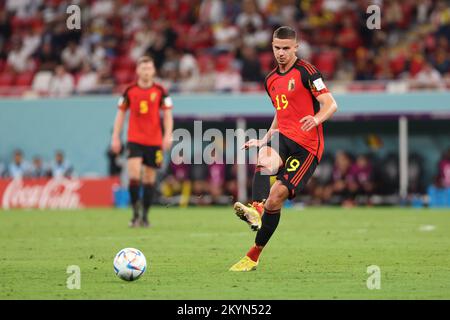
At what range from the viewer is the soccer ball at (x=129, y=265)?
9281 millimetres

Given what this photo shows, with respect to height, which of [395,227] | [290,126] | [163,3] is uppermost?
[163,3]

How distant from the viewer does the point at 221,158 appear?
90.6 ft

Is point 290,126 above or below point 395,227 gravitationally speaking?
above

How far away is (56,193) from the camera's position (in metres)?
25.9

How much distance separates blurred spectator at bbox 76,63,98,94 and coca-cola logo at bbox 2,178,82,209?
12.9ft

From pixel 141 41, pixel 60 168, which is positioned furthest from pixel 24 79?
pixel 60 168

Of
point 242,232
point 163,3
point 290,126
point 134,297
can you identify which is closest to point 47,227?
point 242,232

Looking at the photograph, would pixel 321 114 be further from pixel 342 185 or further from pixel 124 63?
pixel 124 63

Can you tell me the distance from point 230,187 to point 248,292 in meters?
18.9

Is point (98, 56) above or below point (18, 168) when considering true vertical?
above

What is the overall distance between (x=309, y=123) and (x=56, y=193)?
55.7ft

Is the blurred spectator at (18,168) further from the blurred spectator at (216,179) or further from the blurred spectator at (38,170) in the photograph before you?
the blurred spectator at (216,179)

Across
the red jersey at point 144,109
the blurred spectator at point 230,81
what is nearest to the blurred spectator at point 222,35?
the blurred spectator at point 230,81
